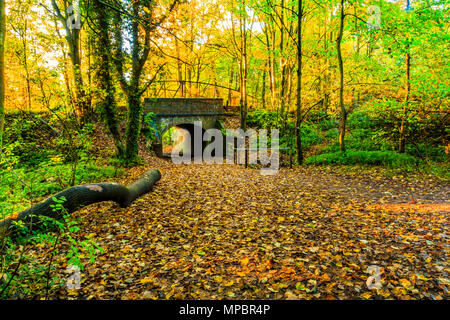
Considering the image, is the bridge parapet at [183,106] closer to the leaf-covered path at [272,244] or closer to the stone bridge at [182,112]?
the stone bridge at [182,112]

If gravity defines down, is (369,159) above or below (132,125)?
below

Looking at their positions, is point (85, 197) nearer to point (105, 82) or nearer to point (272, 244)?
point (272, 244)

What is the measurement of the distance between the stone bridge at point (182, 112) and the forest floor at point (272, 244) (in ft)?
33.8

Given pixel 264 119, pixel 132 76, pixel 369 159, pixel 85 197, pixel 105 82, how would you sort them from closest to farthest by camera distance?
pixel 85 197
pixel 105 82
pixel 132 76
pixel 369 159
pixel 264 119

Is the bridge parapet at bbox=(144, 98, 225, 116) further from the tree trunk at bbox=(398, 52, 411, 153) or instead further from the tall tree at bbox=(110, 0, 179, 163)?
the tree trunk at bbox=(398, 52, 411, 153)

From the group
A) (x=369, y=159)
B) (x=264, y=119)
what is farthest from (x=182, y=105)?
(x=369, y=159)

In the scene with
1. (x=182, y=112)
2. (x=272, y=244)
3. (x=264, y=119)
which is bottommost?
(x=272, y=244)

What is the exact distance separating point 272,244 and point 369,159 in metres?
8.94

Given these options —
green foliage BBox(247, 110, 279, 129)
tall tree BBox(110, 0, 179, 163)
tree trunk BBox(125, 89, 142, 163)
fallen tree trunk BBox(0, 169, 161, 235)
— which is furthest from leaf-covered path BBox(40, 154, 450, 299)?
green foliage BBox(247, 110, 279, 129)

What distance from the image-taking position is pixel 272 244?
423 cm

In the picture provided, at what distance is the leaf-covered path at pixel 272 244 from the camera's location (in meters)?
3.07

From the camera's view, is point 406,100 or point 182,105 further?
point 182,105
